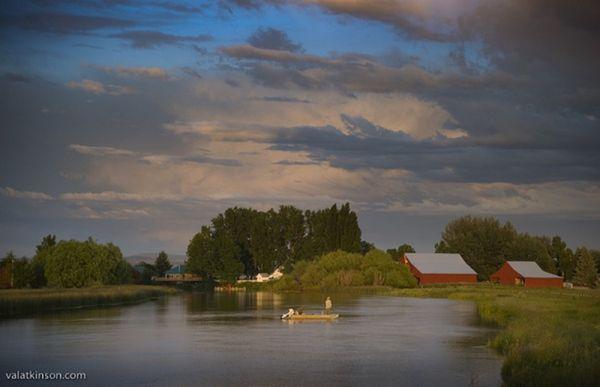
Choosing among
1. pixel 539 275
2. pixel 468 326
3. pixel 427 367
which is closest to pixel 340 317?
pixel 468 326

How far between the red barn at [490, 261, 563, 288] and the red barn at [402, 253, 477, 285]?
4757 mm

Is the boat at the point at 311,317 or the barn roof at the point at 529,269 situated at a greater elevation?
the barn roof at the point at 529,269

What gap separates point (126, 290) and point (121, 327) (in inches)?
1522

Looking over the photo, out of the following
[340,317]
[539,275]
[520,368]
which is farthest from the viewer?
[539,275]

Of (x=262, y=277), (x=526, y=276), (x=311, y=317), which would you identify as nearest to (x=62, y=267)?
(x=311, y=317)

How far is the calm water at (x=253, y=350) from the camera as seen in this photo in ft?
98.0

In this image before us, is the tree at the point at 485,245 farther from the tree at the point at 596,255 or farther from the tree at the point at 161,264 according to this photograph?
the tree at the point at 161,264

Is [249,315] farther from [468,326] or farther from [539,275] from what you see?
[539,275]

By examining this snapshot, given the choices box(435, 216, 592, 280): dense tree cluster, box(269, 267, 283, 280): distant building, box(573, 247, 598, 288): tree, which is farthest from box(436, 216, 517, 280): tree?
box(269, 267, 283, 280): distant building

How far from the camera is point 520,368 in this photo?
2705cm

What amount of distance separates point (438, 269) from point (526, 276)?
14.0m

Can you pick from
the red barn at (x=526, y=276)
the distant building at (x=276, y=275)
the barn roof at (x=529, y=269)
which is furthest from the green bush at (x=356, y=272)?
the barn roof at (x=529, y=269)

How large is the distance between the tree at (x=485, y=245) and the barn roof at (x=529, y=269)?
31.6ft

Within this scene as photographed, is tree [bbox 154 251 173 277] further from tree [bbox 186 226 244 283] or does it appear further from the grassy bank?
the grassy bank
